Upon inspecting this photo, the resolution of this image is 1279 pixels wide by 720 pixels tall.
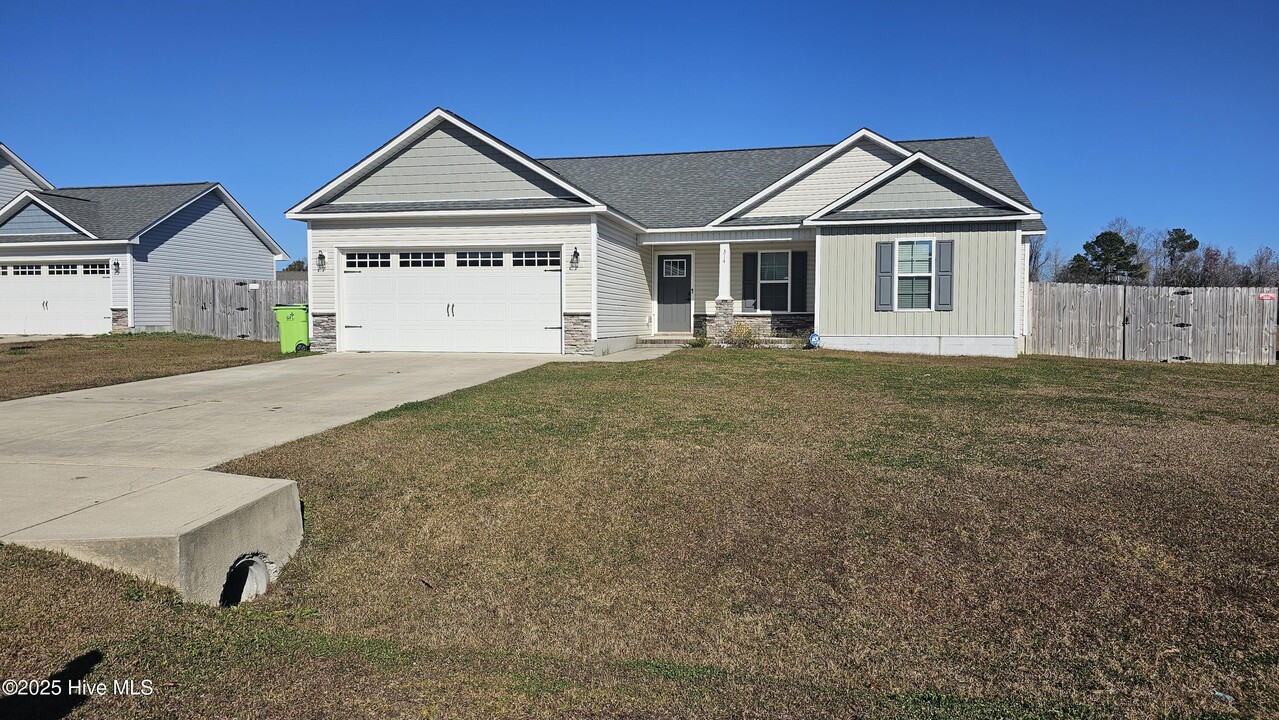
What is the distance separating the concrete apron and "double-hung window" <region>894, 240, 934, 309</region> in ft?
32.2

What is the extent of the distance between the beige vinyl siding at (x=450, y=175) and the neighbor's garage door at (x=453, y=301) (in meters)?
1.23

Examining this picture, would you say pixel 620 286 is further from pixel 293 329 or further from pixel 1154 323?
pixel 1154 323

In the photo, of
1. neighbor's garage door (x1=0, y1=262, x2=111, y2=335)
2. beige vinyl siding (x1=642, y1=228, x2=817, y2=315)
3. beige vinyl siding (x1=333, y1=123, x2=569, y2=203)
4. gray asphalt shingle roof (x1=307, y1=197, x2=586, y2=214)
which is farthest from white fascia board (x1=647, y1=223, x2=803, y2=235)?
neighbor's garage door (x1=0, y1=262, x2=111, y2=335)

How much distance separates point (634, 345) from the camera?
19484 millimetres

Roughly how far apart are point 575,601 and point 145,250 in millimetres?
25181

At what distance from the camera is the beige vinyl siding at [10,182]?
92.7ft

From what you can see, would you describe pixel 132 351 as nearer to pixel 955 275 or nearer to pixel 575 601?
pixel 575 601

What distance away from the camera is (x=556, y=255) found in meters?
16.6

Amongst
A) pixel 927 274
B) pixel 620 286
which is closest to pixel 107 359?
pixel 620 286

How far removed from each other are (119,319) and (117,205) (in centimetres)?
487

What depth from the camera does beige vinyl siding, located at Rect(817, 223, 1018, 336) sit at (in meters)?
17.0

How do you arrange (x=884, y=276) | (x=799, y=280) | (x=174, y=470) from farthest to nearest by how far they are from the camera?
(x=799, y=280)
(x=884, y=276)
(x=174, y=470)

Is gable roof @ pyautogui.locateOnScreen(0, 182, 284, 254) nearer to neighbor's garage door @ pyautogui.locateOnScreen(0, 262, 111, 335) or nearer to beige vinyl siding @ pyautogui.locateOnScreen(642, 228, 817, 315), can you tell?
neighbor's garage door @ pyautogui.locateOnScreen(0, 262, 111, 335)

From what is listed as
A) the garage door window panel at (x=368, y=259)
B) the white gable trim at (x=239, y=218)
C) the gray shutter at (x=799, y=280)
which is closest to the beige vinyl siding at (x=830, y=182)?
the gray shutter at (x=799, y=280)
